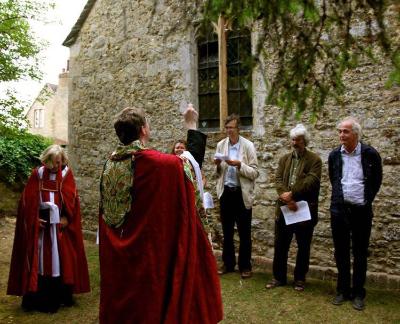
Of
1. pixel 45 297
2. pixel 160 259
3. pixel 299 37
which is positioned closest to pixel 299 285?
pixel 160 259

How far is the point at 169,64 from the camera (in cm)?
696

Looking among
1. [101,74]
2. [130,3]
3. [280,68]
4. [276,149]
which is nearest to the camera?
[280,68]

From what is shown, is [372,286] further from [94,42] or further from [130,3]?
[94,42]

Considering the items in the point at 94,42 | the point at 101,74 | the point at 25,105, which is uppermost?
the point at 94,42

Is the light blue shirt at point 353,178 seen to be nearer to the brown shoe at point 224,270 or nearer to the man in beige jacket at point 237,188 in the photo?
the man in beige jacket at point 237,188

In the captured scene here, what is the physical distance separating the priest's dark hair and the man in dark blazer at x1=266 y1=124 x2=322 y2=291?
224 centimetres

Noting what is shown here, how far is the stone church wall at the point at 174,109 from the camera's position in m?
4.92

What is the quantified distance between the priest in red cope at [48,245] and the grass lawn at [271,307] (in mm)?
211

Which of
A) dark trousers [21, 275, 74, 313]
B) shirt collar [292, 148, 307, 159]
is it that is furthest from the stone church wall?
dark trousers [21, 275, 74, 313]

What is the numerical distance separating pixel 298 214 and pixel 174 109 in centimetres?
325

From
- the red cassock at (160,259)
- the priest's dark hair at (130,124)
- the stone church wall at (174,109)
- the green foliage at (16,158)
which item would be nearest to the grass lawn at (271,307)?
the stone church wall at (174,109)

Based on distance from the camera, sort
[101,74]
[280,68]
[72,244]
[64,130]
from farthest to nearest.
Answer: [64,130]
[101,74]
[72,244]
[280,68]

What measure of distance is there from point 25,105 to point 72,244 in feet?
16.7

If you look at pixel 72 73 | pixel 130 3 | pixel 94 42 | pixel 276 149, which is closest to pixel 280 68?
pixel 276 149
